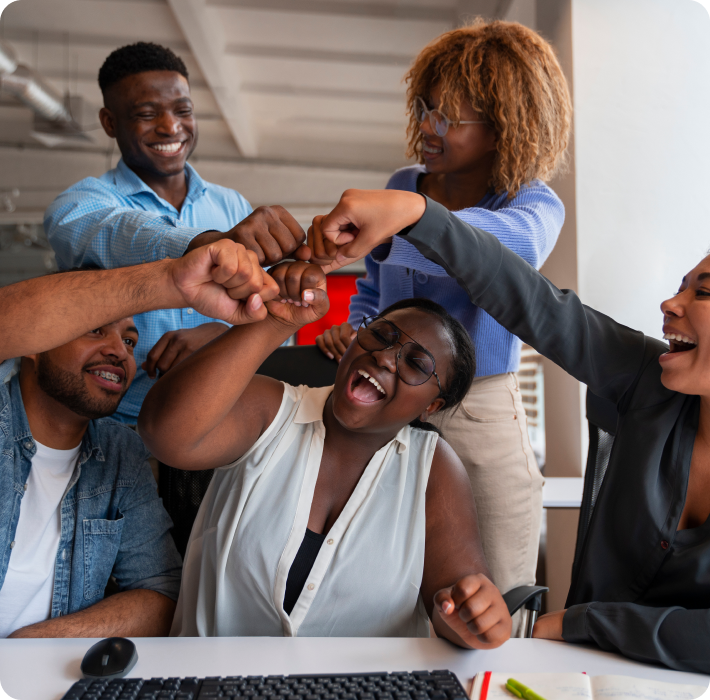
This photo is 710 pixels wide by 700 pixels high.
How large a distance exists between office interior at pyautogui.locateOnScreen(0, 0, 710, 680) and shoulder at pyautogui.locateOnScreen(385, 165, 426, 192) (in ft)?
4.20

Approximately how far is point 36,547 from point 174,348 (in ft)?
2.03

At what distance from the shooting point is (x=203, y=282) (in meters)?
1.33

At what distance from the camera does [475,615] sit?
1.22 metres

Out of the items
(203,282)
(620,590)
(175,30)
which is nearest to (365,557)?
(620,590)

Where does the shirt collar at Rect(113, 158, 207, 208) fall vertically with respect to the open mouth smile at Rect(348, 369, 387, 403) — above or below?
above

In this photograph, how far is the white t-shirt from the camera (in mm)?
1589

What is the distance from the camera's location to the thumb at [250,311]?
1.36m

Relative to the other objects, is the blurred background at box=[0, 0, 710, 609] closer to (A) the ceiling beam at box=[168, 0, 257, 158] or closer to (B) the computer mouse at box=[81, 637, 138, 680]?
(A) the ceiling beam at box=[168, 0, 257, 158]

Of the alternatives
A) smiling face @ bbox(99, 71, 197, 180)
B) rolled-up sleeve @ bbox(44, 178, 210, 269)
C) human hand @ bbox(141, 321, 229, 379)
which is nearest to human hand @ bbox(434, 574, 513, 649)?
human hand @ bbox(141, 321, 229, 379)

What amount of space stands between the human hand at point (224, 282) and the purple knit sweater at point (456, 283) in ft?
1.18

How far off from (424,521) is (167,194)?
1.60 meters

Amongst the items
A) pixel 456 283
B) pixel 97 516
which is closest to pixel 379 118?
pixel 456 283

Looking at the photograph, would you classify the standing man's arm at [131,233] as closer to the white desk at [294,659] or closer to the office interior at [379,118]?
the white desk at [294,659]

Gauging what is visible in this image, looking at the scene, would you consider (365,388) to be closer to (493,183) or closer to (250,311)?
(250,311)
